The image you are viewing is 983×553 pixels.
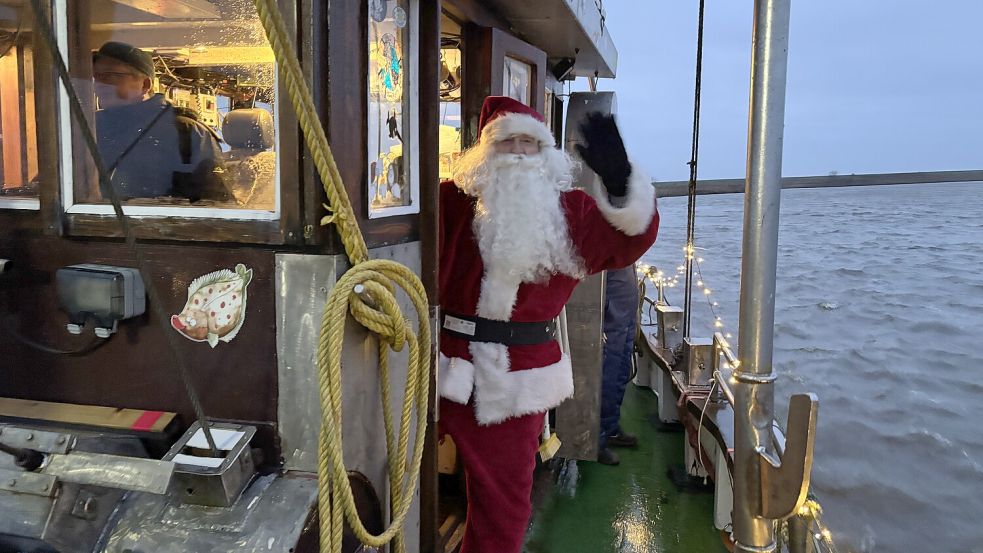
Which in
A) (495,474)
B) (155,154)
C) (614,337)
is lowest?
(495,474)

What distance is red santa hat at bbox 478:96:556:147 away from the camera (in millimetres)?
2494

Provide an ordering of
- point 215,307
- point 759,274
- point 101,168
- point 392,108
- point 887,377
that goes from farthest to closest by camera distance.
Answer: point 887,377, point 759,274, point 392,108, point 215,307, point 101,168

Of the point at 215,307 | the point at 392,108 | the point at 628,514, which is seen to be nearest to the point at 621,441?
the point at 628,514

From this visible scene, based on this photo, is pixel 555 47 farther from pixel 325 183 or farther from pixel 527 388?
pixel 325 183

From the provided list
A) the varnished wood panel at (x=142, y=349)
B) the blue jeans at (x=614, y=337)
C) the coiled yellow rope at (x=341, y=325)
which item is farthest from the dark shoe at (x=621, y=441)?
the varnished wood panel at (x=142, y=349)

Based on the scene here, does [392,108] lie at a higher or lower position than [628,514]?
higher

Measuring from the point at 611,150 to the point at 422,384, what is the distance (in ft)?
3.54

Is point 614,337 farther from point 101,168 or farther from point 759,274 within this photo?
point 101,168

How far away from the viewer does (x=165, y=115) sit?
1.78 m

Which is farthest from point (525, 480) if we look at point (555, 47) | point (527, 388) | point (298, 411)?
point (555, 47)

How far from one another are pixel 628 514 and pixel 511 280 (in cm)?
172

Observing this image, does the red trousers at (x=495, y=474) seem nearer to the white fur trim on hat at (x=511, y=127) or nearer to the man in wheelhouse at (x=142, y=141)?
the white fur trim on hat at (x=511, y=127)

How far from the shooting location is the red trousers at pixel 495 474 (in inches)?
92.4

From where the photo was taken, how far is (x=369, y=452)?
1.74 metres
